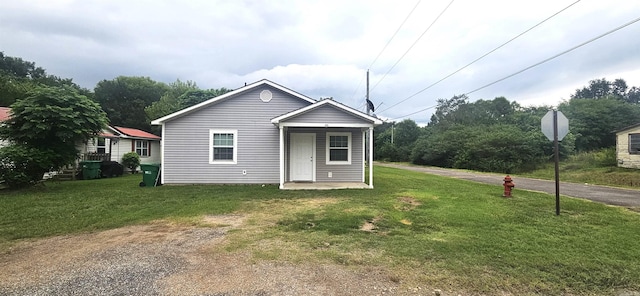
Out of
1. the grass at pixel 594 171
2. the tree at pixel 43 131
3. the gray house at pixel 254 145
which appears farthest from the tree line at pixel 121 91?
the grass at pixel 594 171

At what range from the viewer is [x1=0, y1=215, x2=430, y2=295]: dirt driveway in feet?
9.97

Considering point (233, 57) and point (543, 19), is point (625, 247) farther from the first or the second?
point (233, 57)

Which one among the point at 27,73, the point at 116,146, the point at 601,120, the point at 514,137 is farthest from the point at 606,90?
the point at 27,73

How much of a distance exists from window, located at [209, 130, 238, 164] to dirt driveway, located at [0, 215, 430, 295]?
22.8 ft

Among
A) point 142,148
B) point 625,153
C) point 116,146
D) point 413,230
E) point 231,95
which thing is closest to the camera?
point 413,230

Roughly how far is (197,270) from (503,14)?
13.5m

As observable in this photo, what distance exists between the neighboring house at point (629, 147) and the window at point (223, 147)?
24398 mm

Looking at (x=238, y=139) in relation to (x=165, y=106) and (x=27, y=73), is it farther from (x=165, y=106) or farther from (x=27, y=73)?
(x=27, y=73)

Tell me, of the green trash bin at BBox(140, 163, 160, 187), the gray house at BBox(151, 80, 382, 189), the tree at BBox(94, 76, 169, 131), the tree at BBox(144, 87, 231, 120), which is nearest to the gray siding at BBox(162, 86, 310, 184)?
the gray house at BBox(151, 80, 382, 189)

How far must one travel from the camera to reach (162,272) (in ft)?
11.4

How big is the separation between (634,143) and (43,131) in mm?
30796

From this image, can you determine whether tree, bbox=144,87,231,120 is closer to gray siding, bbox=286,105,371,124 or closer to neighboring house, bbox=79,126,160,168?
neighboring house, bbox=79,126,160,168

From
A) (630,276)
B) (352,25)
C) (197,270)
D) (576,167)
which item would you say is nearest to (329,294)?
(197,270)

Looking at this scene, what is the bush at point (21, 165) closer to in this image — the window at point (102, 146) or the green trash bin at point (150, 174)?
the green trash bin at point (150, 174)
